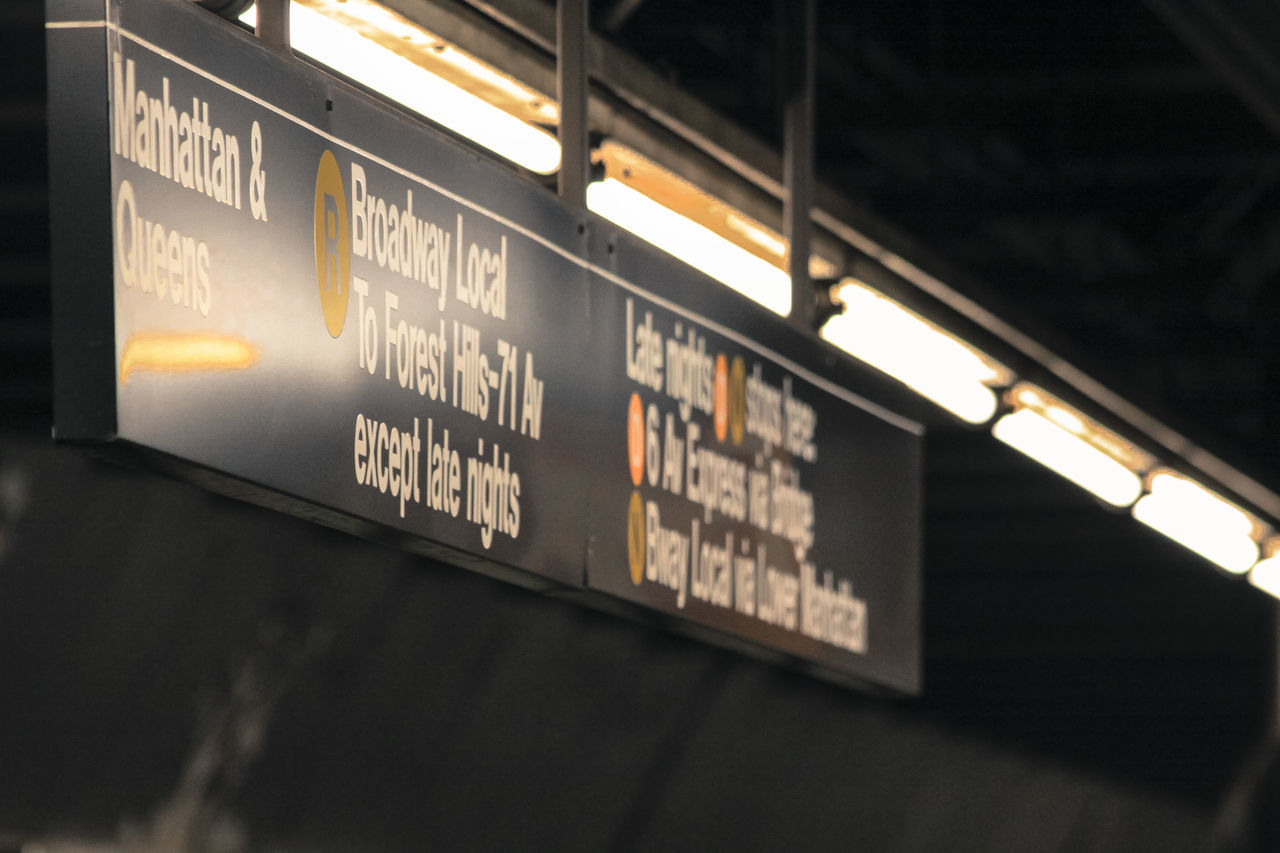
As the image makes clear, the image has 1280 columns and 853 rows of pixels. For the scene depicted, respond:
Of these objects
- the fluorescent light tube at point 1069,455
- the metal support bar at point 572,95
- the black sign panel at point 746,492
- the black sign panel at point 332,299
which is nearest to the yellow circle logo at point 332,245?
the black sign panel at point 332,299

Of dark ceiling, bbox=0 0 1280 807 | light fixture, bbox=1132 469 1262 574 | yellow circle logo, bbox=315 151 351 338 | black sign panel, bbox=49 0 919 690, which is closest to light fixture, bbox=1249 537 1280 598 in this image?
light fixture, bbox=1132 469 1262 574

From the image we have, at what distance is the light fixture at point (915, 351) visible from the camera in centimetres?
711

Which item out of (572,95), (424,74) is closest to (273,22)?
(424,74)

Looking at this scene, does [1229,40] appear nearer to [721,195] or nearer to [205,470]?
[721,195]

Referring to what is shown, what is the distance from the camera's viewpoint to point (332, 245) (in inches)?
156

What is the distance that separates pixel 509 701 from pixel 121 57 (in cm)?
851

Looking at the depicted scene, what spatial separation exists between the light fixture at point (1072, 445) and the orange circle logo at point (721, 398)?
320 cm

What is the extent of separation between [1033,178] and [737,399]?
5880 millimetres

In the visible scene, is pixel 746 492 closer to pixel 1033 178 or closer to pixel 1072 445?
pixel 1072 445

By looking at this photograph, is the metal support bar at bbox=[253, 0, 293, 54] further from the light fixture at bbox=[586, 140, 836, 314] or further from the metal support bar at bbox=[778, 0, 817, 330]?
the metal support bar at bbox=[778, 0, 817, 330]

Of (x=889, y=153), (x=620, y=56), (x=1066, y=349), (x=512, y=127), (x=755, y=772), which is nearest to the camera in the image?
(x=512, y=127)

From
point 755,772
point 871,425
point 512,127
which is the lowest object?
point 755,772

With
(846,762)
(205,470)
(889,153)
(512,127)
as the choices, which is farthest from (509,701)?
(205,470)

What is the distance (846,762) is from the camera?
16781 mm
